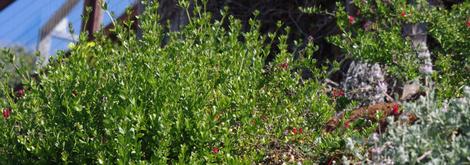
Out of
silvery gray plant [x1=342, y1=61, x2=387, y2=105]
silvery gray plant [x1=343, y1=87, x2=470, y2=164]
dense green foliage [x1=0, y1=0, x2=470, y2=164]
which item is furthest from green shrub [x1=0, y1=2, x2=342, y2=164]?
silvery gray plant [x1=342, y1=61, x2=387, y2=105]

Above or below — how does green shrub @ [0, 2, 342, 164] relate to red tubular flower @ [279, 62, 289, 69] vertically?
below

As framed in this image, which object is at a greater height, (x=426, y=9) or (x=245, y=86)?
(x=426, y=9)

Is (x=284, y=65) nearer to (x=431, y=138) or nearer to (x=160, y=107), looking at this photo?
(x=160, y=107)

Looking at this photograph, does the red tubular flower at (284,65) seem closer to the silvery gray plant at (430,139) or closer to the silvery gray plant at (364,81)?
the silvery gray plant at (430,139)

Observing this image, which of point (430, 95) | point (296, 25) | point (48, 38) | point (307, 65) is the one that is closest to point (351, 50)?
point (307, 65)

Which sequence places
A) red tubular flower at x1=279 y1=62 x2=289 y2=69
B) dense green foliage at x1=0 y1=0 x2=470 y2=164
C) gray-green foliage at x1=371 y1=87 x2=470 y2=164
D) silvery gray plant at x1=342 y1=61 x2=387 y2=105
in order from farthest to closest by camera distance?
silvery gray plant at x1=342 y1=61 x2=387 y2=105
red tubular flower at x1=279 y1=62 x2=289 y2=69
dense green foliage at x1=0 y1=0 x2=470 y2=164
gray-green foliage at x1=371 y1=87 x2=470 y2=164

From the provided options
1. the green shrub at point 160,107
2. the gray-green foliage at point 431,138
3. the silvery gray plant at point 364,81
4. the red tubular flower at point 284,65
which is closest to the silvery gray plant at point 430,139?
the gray-green foliage at point 431,138

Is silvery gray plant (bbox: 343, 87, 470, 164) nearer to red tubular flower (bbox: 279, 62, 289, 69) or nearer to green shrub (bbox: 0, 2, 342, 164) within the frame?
green shrub (bbox: 0, 2, 342, 164)

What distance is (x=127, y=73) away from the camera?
2715 mm

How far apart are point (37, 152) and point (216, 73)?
24.0 inches

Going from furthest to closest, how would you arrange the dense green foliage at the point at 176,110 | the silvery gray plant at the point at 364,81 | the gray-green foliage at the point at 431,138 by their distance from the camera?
the silvery gray plant at the point at 364,81
the dense green foliage at the point at 176,110
the gray-green foliage at the point at 431,138

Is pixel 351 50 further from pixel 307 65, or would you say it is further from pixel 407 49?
pixel 307 65

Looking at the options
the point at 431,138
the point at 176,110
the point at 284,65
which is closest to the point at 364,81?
the point at 284,65

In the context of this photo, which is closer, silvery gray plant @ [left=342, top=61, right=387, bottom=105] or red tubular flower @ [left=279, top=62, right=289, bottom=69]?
red tubular flower @ [left=279, top=62, right=289, bottom=69]
